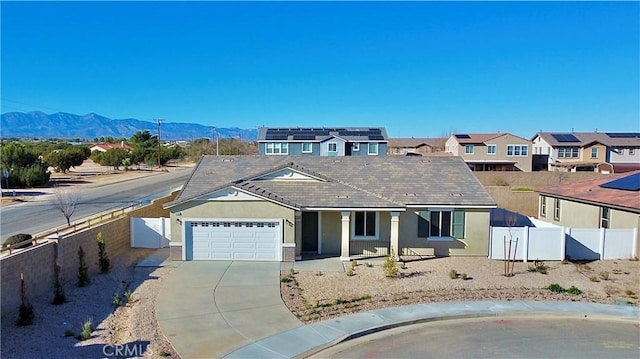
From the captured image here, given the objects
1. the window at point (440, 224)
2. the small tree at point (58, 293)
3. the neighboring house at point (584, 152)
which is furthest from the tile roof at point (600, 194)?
the neighboring house at point (584, 152)

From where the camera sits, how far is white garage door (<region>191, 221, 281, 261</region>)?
19.8 m

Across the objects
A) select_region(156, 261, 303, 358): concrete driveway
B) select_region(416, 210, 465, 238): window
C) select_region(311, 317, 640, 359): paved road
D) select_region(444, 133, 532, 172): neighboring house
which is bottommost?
select_region(311, 317, 640, 359): paved road

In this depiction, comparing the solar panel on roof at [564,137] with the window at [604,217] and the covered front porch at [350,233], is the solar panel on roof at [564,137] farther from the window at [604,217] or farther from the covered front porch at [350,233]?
the covered front porch at [350,233]

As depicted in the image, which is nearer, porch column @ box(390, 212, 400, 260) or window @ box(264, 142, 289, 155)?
porch column @ box(390, 212, 400, 260)

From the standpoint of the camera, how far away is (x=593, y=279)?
17234mm

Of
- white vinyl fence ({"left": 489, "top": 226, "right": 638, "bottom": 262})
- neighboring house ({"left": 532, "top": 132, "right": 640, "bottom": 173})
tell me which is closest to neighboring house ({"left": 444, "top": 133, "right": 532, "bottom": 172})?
neighboring house ({"left": 532, "top": 132, "right": 640, "bottom": 173})

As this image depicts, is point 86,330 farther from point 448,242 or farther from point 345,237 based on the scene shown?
point 448,242

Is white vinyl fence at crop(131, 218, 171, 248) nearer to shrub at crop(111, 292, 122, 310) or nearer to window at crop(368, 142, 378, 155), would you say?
shrub at crop(111, 292, 122, 310)

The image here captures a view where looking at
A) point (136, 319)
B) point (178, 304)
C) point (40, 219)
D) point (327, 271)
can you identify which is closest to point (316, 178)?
point (327, 271)

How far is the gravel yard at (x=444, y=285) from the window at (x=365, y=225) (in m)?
1.49

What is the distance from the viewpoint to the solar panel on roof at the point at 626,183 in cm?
2325

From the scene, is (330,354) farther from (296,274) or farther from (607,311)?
(607,311)

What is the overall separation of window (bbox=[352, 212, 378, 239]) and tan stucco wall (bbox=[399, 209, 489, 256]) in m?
1.24

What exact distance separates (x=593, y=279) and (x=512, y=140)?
46767mm
